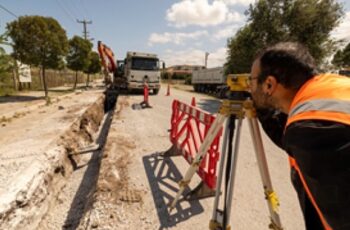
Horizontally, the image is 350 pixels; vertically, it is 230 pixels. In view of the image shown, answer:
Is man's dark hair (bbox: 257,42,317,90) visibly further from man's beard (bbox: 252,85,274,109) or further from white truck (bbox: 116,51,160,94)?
white truck (bbox: 116,51,160,94)

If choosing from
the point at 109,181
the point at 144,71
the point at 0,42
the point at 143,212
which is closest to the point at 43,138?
the point at 0,42

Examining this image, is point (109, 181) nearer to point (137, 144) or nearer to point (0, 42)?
point (137, 144)

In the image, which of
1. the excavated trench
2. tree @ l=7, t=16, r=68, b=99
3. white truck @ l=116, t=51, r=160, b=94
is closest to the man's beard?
the excavated trench

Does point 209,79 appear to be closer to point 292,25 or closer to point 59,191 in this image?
point 292,25

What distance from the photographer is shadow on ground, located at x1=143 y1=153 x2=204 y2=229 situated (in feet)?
9.44

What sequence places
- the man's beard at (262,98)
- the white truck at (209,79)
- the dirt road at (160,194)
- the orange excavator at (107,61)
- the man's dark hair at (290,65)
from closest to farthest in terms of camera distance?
1. the man's dark hair at (290,65)
2. the man's beard at (262,98)
3. the dirt road at (160,194)
4. the orange excavator at (107,61)
5. the white truck at (209,79)

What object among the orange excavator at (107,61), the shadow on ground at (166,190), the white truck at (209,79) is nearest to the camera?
the shadow on ground at (166,190)

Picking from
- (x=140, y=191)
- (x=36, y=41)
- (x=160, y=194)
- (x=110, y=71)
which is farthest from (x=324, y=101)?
(x=110, y=71)

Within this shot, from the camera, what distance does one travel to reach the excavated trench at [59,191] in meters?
2.98

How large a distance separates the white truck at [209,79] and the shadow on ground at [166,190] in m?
16.1

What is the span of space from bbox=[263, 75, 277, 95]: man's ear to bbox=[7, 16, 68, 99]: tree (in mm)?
17126

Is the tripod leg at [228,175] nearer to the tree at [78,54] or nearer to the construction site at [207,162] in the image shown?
the construction site at [207,162]

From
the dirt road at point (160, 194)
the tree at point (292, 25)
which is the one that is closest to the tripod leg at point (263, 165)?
the dirt road at point (160, 194)

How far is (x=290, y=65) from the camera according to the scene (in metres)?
1.13
